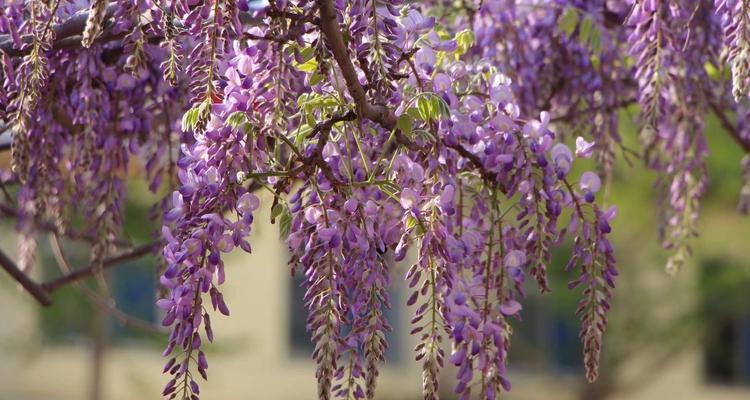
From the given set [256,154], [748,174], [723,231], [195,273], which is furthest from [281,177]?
[723,231]

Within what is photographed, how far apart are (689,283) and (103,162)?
34.8 feet

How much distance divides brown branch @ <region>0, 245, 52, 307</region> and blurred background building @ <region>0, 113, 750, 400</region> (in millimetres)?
6062

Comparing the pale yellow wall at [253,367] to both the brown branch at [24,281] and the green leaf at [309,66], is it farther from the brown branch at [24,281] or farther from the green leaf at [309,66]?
the green leaf at [309,66]

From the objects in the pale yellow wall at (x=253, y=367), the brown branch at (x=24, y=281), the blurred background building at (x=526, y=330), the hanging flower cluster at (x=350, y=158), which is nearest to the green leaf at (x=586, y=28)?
the hanging flower cluster at (x=350, y=158)

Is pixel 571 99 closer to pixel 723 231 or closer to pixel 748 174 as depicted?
pixel 748 174

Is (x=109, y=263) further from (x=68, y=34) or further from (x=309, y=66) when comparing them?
(x=309, y=66)

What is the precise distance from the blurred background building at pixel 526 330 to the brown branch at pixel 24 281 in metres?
6.06

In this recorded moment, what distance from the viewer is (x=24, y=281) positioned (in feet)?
11.4

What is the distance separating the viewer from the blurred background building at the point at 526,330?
11867mm

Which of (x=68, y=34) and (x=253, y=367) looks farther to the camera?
(x=253, y=367)

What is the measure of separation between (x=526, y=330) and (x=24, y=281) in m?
11.8

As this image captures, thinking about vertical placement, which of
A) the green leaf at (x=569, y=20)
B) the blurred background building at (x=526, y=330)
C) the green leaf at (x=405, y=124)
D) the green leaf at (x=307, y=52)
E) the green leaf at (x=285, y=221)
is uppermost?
the blurred background building at (x=526, y=330)

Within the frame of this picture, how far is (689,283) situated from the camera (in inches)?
508

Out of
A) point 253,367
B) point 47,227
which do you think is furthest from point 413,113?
point 253,367
